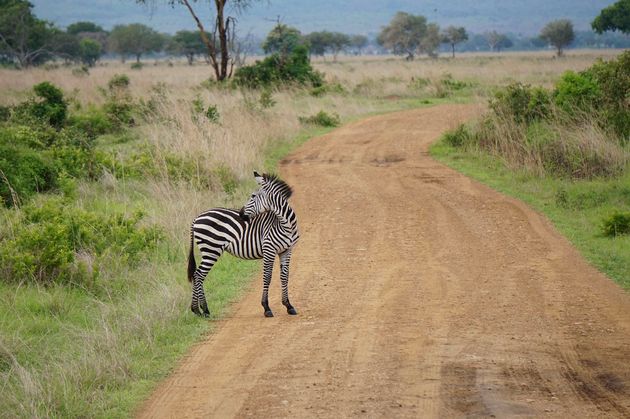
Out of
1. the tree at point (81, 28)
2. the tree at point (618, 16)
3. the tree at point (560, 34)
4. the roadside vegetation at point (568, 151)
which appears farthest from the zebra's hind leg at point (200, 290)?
the tree at point (81, 28)

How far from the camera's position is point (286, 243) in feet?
28.3

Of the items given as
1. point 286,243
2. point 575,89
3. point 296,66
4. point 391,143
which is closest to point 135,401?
point 286,243

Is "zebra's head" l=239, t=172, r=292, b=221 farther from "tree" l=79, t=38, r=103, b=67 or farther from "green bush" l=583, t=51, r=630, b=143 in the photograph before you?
"tree" l=79, t=38, r=103, b=67

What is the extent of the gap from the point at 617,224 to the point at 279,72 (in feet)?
72.3

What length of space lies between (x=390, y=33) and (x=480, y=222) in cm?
8860

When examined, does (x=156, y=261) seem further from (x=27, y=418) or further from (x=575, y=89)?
(x=575, y=89)

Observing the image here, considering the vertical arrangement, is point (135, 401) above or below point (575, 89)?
below

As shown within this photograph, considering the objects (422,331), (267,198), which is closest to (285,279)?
(267,198)

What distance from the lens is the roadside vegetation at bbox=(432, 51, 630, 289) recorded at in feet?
44.6

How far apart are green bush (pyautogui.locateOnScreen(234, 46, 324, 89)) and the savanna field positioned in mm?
3564

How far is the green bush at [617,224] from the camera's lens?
12.5 metres

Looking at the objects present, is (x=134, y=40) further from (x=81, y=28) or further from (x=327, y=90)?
(x=327, y=90)

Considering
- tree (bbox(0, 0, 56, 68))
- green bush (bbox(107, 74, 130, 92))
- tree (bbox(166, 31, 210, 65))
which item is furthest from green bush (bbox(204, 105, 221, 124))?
tree (bbox(166, 31, 210, 65))

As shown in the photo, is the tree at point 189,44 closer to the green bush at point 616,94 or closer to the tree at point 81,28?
the tree at point 81,28
